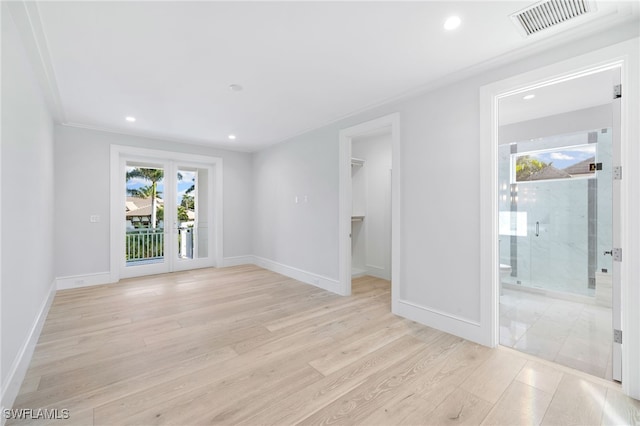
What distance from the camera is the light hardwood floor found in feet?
5.56

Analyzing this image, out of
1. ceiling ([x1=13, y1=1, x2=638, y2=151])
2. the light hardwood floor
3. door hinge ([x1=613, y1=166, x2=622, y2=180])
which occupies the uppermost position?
ceiling ([x1=13, y1=1, x2=638, y2=151])

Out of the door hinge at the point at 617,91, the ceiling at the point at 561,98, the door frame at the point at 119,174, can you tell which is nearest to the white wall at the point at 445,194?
the door hinge at the point at 617,91

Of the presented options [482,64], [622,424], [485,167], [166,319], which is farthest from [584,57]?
[166,319]

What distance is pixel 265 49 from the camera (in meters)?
2.33

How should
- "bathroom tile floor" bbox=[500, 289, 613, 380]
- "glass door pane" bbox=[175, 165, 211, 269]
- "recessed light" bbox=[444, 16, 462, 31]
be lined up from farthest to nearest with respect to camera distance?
"glass door pane" bbox=[175, 165, 211, 269]
"bathroom tile floor" bbox=[500, 289, 613, 380]
"recessed light" bbox=[444, 16, 462, 31]

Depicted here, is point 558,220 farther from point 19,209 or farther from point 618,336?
point 19,209

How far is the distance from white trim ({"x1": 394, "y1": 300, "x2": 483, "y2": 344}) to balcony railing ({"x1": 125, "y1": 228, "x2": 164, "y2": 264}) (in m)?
4.75

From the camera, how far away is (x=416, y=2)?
1795mm

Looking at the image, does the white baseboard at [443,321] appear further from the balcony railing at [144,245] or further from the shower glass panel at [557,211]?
the balcony railing at [144,245]

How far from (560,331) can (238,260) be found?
5599 millimetres

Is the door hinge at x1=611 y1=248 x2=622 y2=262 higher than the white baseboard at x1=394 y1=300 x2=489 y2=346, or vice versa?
the door hinge at x1=611 y1=248 x2=622 y2=262

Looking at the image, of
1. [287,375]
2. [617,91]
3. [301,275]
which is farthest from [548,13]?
[301,275]

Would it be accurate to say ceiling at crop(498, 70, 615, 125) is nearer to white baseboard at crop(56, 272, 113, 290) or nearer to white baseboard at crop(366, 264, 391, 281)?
white baseboard at crop(366, 264, 391, 281)

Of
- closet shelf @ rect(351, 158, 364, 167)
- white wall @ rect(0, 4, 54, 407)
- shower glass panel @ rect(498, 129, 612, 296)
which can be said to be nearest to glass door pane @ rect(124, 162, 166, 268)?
white wall @ rect(0, 4, 54, 407)
